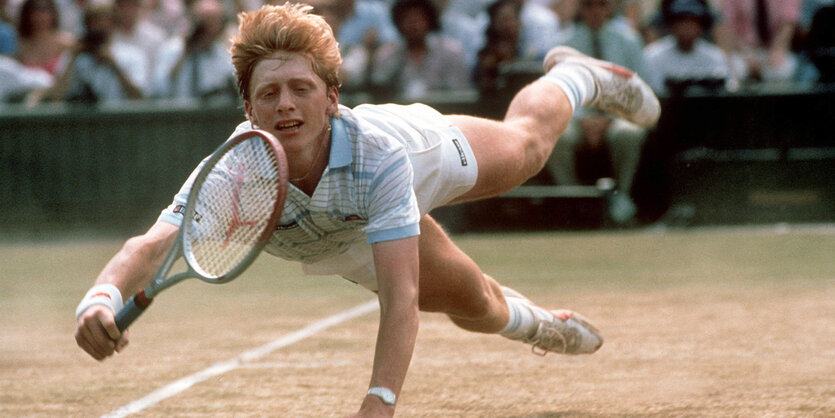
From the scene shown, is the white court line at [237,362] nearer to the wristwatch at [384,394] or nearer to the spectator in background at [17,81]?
the wristwatch at [384,394]

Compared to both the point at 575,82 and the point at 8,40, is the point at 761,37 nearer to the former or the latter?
the point at 575,82

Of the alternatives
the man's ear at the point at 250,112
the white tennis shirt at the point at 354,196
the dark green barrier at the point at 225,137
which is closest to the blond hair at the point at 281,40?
the man's ear at the point at 250,112

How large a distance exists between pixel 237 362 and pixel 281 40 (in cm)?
207

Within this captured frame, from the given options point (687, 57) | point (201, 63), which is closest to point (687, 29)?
point (687, 57)

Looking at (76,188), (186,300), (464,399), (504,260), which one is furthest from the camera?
(76,188)

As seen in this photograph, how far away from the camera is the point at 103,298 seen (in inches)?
118

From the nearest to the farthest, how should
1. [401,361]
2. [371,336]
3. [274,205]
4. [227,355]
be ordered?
[274,205] → [401,361] → [227,355] → [371,336]

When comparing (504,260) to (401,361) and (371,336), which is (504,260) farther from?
(401,361)

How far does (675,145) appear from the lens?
31.9 feet

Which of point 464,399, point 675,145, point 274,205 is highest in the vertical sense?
point 274,205

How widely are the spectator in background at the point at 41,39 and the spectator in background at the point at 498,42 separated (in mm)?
3610

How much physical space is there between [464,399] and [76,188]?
7.17m

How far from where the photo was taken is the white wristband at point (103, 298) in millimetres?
2984

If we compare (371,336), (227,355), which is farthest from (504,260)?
(227,355)
